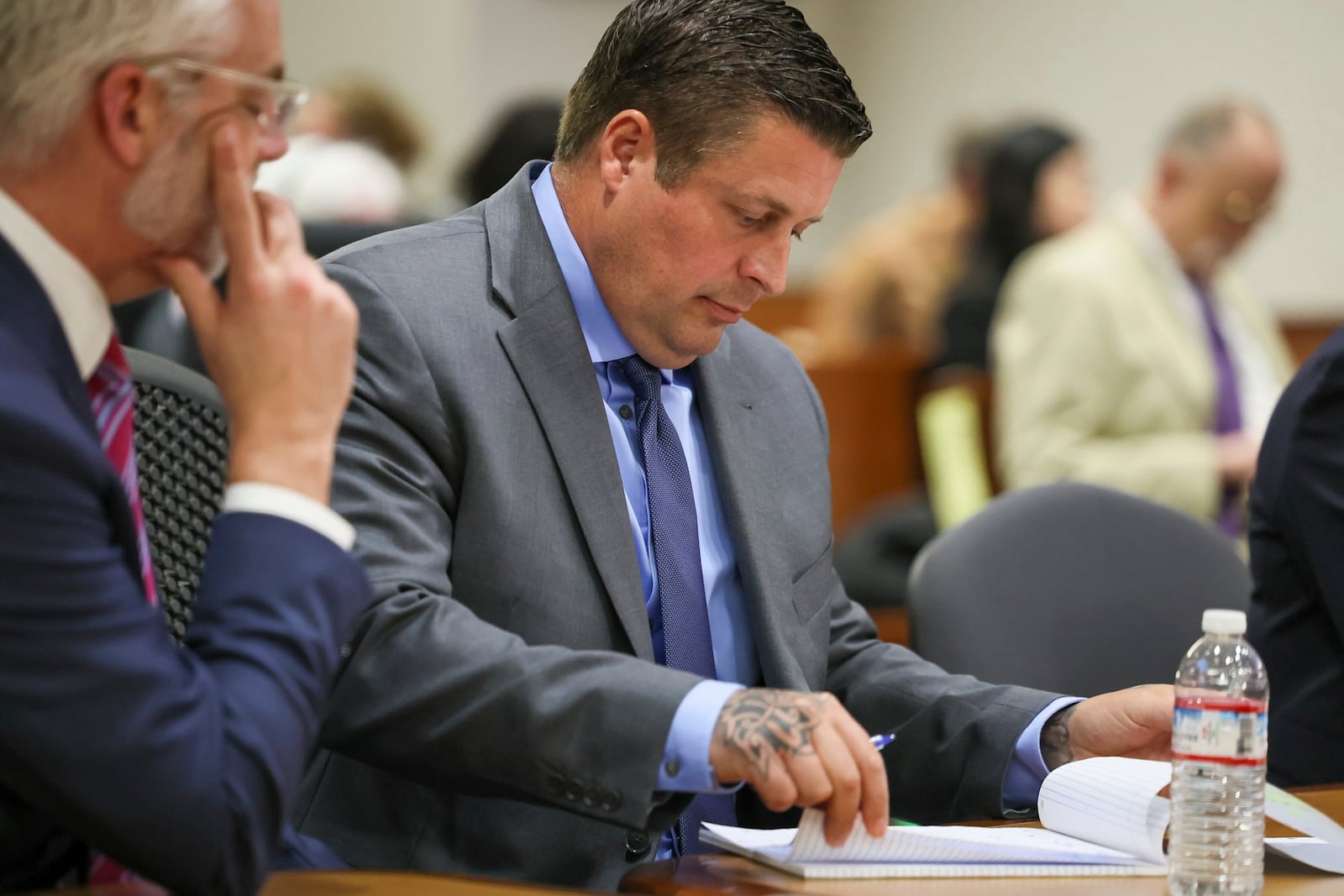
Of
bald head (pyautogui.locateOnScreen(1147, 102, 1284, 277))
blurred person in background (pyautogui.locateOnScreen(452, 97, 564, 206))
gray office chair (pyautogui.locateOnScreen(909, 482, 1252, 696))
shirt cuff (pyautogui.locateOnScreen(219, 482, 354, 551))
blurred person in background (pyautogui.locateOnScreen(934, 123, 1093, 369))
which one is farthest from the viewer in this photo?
blurred person in background (pyautogui.locateOnScreen(934, 123, 1093, 369))

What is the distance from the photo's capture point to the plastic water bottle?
3.98 ft

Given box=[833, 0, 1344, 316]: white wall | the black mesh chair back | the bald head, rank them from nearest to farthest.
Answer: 1. the black mesh chair back
2. the bald head
3. box=[833, 0, 1344, 316]: white wall

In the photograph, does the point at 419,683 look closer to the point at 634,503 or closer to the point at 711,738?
the point at 711,738

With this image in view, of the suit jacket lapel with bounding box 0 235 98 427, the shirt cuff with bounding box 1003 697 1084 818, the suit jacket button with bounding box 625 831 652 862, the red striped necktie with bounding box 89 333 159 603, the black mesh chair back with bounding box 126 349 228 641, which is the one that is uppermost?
the suit jacket lapel with bounding box 0 235 98 427

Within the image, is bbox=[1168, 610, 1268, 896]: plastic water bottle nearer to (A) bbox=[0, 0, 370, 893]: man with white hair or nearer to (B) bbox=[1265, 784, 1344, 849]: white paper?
(B) bbox=[1265, 784, 1344, 849]: white paper

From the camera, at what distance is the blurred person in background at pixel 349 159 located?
446cm

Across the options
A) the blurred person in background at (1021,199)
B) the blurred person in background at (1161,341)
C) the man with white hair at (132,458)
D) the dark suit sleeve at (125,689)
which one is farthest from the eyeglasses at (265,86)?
the blurred person in background at (1021,199)

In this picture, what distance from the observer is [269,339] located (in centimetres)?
111

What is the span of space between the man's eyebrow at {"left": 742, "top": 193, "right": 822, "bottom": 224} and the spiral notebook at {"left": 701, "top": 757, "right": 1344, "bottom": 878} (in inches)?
24.4

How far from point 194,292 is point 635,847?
0.69 metres

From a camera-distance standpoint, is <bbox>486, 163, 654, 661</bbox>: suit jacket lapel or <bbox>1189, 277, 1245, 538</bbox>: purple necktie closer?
<bbox>486, 163, 654, 661</bbox>: suit jacket lapel

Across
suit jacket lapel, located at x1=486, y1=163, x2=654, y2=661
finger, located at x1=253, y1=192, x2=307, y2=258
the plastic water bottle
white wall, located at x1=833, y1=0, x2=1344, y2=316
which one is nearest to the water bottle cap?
the plastic water bottle

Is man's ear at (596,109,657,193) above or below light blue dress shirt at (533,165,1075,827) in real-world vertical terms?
above

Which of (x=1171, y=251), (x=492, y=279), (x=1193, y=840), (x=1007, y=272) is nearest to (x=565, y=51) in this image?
(x=1007, y=272)
